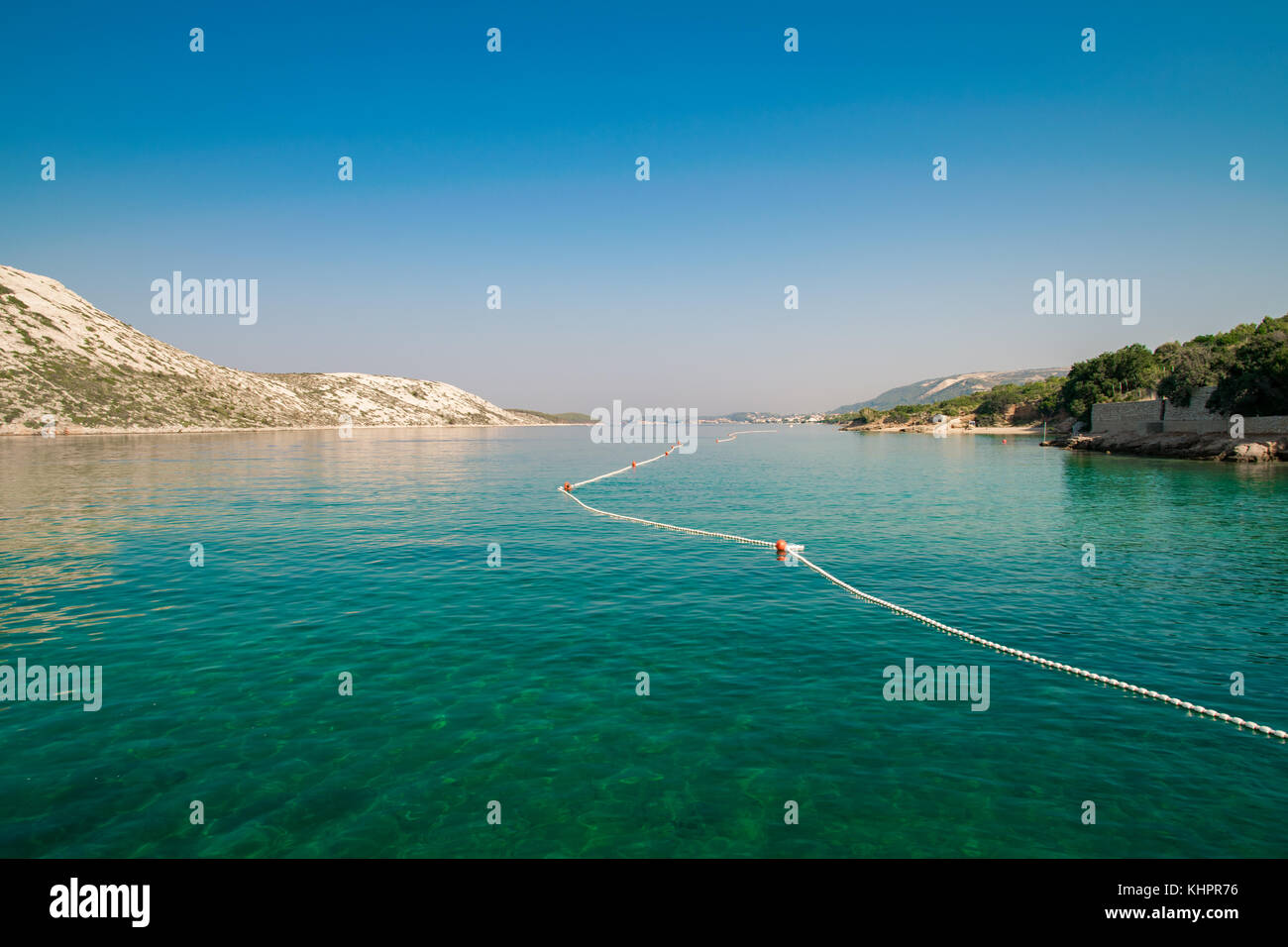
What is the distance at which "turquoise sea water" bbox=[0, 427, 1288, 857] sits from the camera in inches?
346

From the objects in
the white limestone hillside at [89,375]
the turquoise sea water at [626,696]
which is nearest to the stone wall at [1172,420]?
the turquoise sea water at [626,696]

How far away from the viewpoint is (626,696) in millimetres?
13008

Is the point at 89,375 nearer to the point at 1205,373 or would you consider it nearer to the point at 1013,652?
the point at 1013,652

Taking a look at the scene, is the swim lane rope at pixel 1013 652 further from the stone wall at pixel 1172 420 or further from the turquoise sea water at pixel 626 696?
the stone wall at pixel 1172 420

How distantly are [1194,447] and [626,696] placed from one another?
90.7 m

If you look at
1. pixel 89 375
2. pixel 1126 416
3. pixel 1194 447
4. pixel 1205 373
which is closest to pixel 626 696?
pixel 1194 447

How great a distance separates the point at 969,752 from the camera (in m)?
10.7

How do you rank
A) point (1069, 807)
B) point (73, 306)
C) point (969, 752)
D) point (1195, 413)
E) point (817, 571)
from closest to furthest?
point (1069, 807), point (969, 752), point (817, 571), point (1195, 413), point (73, 306)

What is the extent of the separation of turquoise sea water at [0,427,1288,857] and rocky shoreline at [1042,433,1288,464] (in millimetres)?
50405

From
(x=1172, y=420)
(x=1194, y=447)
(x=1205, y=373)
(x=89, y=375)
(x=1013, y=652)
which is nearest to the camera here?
(x=1013, y=652)
